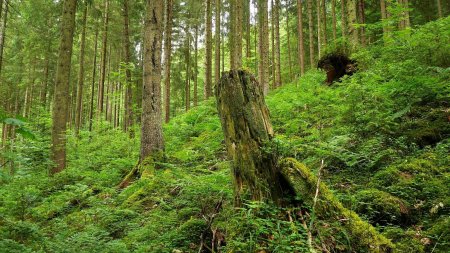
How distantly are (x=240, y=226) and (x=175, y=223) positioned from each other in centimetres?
160

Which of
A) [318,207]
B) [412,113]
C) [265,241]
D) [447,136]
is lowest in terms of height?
[265,241]

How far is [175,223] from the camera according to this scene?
171 inches

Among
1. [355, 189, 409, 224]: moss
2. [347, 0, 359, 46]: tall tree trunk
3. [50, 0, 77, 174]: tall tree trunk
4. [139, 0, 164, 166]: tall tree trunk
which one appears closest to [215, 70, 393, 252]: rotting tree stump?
[355, 189, 409, 224]: moss

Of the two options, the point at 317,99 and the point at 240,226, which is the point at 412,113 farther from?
the point at 240,226

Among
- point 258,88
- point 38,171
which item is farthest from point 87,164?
point 258,88

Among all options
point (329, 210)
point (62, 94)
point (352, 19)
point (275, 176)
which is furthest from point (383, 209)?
point (62, 94)

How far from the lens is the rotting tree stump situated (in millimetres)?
3037

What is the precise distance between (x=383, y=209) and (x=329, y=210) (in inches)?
32.5

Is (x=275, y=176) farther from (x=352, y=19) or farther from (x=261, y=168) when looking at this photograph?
(x=352, y=19)

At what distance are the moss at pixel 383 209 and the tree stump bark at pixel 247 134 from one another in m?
1.04

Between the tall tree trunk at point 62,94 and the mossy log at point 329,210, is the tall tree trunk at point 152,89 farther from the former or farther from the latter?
the mossy log at point 329,210

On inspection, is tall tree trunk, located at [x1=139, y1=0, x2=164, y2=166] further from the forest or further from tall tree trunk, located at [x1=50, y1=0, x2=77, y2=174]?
tall tree trunk, located at [x1=50, y1=0, x2=77, y2=174]

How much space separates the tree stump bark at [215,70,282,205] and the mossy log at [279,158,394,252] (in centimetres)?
18

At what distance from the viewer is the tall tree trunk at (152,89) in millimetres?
7641
